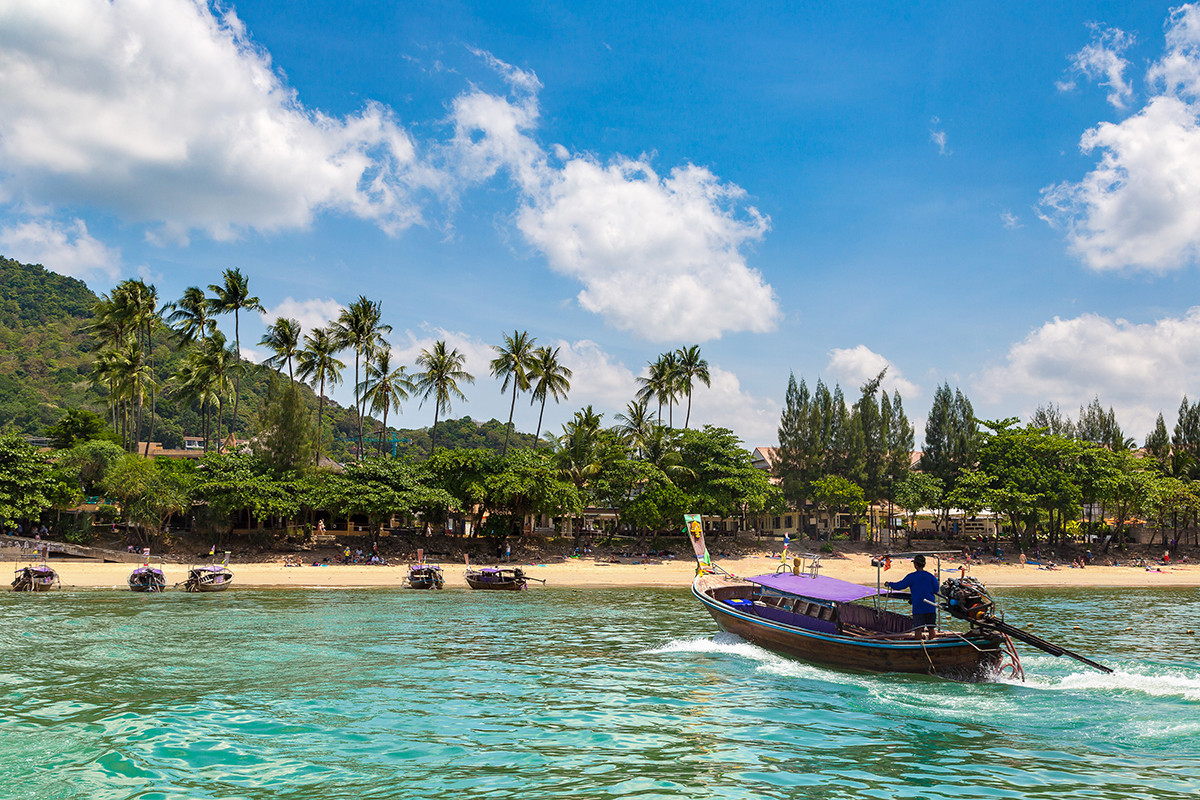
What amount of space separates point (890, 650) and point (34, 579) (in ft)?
121

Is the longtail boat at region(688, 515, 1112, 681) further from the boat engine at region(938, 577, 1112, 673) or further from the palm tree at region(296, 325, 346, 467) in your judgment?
the palm tree at region(296, 325, 346, 467)

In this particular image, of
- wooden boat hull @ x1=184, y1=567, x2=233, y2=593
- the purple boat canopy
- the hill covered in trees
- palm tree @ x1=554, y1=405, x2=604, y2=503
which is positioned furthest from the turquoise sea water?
the hill covered in trees

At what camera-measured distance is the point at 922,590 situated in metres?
18.5

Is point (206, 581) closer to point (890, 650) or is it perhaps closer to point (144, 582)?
point (144, 582)

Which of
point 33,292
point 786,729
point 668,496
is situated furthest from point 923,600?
point 33,292

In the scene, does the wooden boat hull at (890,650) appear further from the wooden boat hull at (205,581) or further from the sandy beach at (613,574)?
the wooden boat hull at (205,581)

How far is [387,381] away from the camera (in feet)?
195

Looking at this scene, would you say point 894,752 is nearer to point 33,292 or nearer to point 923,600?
point 923,600

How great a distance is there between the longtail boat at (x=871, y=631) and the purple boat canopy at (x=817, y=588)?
26mm

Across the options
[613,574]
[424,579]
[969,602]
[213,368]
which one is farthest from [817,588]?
[213,368]

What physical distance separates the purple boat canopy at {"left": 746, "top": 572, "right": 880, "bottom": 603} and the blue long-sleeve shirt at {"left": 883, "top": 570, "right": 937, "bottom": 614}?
0.88 m

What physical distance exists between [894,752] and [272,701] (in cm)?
1183

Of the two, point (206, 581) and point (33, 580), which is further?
point (206, 581)

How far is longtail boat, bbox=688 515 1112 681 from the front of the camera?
17.2 meters
